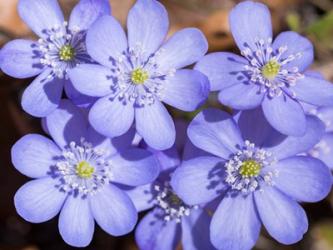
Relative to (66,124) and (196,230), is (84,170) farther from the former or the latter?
(196,230)

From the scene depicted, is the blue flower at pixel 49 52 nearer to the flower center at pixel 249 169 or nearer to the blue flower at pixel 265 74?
the blue flower at pixel 265 74

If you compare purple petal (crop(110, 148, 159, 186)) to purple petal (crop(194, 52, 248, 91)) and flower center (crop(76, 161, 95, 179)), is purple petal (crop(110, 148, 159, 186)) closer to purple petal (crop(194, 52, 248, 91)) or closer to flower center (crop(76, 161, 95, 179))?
flower center (crop(76, 161, 95, 179))

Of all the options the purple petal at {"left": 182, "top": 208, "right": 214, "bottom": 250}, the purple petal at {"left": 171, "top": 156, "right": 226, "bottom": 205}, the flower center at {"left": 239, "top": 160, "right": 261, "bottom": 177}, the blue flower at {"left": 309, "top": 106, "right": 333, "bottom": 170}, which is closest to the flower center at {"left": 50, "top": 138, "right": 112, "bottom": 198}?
the purple petal at {"left": 171, "top": 156, "right": 226, "bottom": 205}

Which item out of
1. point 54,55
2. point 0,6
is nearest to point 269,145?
point 54,55

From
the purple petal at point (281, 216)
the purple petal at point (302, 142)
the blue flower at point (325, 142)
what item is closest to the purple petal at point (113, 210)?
the purple petal at point (281, 216)

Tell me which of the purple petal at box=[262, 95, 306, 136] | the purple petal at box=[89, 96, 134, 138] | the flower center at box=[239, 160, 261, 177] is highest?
the purple petal at box=[89, 96, 134, 138]

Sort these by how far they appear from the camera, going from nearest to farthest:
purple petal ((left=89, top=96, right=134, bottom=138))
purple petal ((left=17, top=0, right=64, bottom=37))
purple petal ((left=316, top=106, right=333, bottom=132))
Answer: purple petal ((left=89, top=96, right=134, bottom=138)), purple petal ((left=17, top=0, right=64, bottom=37)), purple petal ((left=316, top=106, right=333, bottom=132))

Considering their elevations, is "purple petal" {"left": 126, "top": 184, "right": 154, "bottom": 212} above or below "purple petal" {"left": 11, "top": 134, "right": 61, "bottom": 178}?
below
